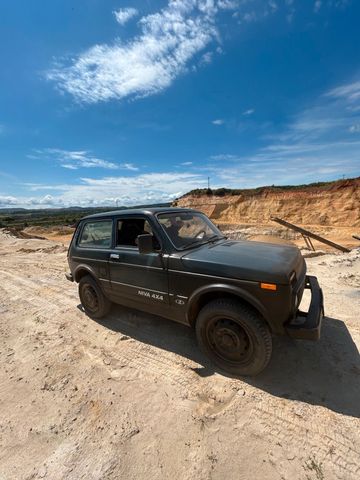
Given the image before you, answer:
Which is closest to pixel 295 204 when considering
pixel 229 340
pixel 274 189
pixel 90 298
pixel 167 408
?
pixel 274 189

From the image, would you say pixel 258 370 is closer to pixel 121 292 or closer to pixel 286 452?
pixel 286 452

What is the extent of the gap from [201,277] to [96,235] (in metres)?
2.40

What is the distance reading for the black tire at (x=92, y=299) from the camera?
4.23 meters

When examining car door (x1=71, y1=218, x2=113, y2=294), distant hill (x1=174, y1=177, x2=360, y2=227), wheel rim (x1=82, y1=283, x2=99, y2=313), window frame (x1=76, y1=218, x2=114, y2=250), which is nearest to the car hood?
window frame (x1=76, y1=218, x2=114, y2=250)

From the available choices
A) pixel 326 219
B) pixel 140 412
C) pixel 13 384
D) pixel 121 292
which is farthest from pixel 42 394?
pixel 326 219

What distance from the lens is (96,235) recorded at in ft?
14.3

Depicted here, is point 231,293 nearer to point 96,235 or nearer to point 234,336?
point 234,336

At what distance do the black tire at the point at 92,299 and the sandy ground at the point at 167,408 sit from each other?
309 mm

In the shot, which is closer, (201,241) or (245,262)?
(245,262)

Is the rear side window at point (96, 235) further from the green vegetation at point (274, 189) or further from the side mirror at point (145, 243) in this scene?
the green vegetation at point (274, 189)

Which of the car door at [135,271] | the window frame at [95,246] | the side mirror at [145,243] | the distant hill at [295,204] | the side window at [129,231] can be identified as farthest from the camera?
the distant hill at [295,204]

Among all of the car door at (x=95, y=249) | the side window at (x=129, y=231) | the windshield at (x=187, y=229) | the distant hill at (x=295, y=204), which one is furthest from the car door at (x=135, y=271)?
the distant hill at (x=295, y=204)

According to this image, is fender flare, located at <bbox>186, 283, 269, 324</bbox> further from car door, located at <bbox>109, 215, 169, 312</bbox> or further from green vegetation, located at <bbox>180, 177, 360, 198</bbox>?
green vegetation, located at <bbox>180, 177, 360, 198</bbox>

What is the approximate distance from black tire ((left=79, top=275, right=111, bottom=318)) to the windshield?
1.84 meters
